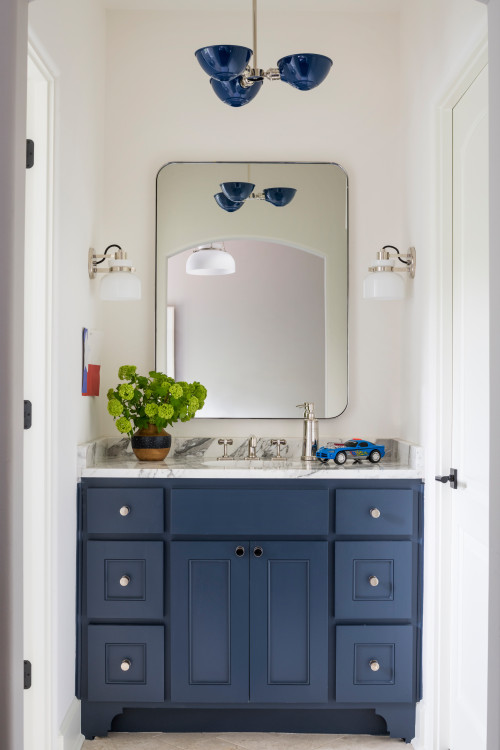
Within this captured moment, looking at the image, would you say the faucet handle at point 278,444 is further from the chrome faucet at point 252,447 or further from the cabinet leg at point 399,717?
the cabinet leg at point 399,717

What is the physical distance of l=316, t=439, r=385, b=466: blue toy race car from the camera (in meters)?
2.93

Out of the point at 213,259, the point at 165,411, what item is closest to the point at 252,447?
the point at 165,411

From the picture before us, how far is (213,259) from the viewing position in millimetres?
3195

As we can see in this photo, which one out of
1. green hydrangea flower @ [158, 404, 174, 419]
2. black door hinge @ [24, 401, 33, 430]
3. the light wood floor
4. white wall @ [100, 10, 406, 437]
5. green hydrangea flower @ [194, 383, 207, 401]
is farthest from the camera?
white wall @ [100, 10, 406, 437]

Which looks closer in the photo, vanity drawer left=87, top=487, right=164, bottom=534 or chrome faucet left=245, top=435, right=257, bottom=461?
vanity drawer left=87, top=487, right=164, bottom=534

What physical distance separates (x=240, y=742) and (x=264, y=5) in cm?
294

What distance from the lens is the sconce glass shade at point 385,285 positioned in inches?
114

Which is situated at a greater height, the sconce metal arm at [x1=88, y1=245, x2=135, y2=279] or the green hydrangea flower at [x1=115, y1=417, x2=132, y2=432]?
the sconce metal arm at [x1=88, y1=245, x2=135, y2=279]

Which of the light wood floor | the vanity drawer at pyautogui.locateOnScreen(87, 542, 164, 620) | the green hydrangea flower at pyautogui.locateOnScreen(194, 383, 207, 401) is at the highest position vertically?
the green hydrangea flower at pyautogui.locateOnScreen(194, 383, 207, 401)

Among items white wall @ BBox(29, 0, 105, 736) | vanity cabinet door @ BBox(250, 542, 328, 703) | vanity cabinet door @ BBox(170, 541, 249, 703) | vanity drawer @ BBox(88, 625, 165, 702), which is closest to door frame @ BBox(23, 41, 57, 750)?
white wall @ BBox(29, 0, 105, 736)

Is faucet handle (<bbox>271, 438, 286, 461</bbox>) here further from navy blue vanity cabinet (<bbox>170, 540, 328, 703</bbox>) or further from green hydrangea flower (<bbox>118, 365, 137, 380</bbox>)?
green hydrangea flower (<bbox>118, 365, 137, 380</bbox>)

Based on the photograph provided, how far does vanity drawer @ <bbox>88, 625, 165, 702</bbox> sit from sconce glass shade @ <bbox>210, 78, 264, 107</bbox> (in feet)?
6.12

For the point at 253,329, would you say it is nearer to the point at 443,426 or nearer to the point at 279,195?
the point at 279,195

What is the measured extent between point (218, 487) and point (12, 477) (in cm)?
141
